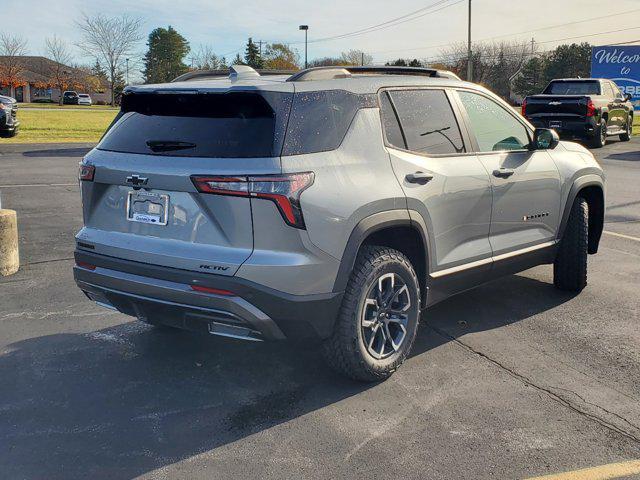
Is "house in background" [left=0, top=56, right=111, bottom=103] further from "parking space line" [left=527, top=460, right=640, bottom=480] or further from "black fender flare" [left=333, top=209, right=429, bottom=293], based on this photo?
"parking space line" [left=527, top=460, right=640, bottom=480]

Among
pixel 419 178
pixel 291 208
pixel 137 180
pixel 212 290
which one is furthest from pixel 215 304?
pixel 419 178

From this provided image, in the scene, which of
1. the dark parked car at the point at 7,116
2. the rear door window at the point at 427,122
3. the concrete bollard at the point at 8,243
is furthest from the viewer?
the dark parked car at the point at 7,116

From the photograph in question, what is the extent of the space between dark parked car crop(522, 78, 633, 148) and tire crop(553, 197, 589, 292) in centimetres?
1395

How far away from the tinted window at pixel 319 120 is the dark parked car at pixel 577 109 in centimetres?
1634

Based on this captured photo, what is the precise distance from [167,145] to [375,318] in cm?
157

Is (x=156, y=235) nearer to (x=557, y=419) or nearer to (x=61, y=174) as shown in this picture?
(x=557, y=419)

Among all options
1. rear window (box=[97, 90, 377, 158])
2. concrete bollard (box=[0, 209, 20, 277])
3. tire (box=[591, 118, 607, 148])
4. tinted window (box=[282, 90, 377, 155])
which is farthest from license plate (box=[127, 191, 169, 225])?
tire (box=[591, 118, 607, 148])

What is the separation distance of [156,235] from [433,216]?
174 centimetres

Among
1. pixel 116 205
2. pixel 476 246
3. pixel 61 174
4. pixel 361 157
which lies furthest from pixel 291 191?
pixel 61 174

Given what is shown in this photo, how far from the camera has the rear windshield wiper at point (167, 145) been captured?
3688mm

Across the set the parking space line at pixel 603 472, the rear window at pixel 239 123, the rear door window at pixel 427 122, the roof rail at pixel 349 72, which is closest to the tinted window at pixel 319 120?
the rear window at pixel 239 123

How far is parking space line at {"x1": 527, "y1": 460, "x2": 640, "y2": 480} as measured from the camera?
122 inches

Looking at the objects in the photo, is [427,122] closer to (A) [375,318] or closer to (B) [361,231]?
(B) [361,231]

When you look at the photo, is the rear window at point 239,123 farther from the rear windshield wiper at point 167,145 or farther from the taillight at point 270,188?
the taillight at point 270,188
